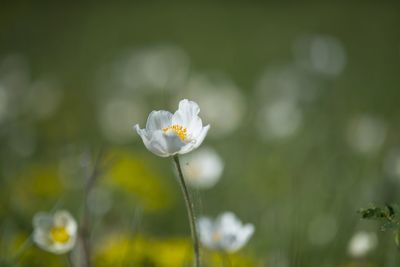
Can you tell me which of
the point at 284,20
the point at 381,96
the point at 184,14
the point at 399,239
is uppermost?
the point at 184,14

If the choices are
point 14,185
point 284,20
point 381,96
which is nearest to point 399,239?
point 14,185

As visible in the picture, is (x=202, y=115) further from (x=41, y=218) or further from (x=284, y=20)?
(x=284, y=20)

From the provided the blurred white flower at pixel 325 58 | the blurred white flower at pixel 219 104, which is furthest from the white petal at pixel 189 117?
the blurred white flower at pixel 325 58

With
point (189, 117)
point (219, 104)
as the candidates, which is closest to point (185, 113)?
point (189, 117)

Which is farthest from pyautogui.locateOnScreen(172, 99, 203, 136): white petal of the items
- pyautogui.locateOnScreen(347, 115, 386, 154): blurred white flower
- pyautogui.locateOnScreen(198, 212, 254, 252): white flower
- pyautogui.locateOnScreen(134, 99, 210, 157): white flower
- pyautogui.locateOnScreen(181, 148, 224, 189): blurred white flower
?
pyautogui.locateOnScreen(347, 115, 386, 154): blurred white flower

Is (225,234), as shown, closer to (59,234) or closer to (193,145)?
(193,145)

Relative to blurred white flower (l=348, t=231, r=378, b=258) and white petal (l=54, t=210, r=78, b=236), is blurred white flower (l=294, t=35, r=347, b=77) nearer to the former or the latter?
blurred white flower (l=348, t=231, r=378, b=258)

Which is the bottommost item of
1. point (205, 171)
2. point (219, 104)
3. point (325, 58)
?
point (205, 171)
